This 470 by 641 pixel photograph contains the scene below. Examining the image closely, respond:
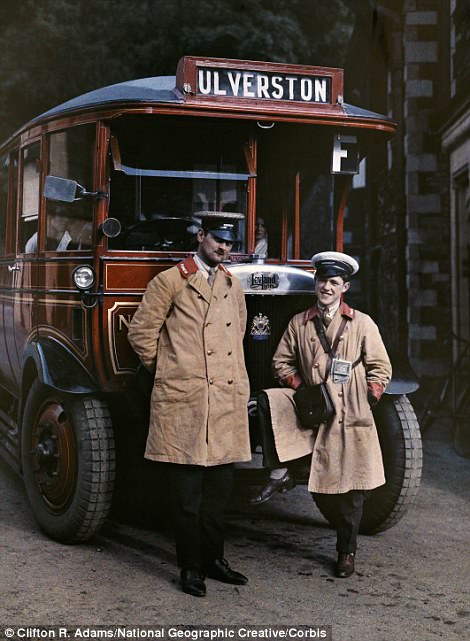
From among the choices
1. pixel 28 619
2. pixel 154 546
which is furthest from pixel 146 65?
pixel 28 619

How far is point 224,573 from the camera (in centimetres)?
455

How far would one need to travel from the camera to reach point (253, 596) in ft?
14.2

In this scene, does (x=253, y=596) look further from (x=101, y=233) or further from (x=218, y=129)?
(x=218, y=129)

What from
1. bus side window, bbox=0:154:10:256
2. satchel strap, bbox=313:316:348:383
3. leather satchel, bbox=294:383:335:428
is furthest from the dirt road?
bus side window, bbox=0:154:10:256

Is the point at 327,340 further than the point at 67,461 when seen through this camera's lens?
No

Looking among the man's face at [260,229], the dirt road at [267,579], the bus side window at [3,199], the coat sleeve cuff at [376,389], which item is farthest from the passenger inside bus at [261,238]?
the bus side window at [3,199]

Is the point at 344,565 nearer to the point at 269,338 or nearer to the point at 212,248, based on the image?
the point at 269,338

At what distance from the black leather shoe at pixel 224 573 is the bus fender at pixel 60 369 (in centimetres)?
127

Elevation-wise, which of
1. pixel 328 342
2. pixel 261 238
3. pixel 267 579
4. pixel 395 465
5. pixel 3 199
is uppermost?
pixel 3 199

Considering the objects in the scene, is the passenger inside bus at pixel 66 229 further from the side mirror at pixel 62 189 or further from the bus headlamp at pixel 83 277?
the side mirror at pixel 62 189

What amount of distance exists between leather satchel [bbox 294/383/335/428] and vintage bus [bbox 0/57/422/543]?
1.87 feet

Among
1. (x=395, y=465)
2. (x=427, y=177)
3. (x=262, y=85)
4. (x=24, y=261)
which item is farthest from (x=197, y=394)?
(x=427, y=177)

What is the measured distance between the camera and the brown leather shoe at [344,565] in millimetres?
4680

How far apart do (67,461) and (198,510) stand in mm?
1174
